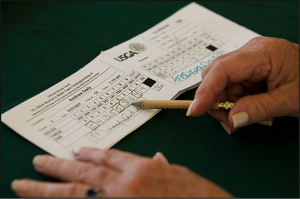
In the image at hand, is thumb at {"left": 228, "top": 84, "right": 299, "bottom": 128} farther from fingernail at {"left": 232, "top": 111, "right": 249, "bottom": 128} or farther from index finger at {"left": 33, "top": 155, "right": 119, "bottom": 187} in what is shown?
index finger at {"left": 33, "top": 155, "right": 119, "bottom": 187}

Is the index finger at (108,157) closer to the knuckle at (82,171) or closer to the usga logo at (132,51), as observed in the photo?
the knuckle at (82,171)

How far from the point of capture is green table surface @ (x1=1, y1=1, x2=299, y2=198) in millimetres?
716

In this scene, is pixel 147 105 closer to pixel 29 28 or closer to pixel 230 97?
pixel 230 97

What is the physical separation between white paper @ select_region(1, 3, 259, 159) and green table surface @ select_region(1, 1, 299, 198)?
0.03 m

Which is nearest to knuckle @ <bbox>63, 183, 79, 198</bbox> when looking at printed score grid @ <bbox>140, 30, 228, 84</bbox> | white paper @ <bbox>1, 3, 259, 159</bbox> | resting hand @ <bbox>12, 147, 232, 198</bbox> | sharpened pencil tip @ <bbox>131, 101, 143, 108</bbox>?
resting hand @ <bbox>12, 147, 232, 198</bbox>

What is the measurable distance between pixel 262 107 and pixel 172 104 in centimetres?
19

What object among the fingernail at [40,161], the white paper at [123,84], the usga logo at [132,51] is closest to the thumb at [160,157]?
the white paper at [123,84]

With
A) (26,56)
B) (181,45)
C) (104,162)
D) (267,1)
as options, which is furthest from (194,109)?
(267,1)

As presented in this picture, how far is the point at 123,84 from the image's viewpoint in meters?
0.89

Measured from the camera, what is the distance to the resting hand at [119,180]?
604 mm

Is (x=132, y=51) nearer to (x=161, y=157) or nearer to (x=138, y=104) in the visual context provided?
(x=138, y=104)

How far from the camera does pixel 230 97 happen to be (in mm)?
868

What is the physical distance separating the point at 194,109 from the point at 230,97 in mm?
146

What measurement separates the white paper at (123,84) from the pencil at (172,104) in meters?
0.02
